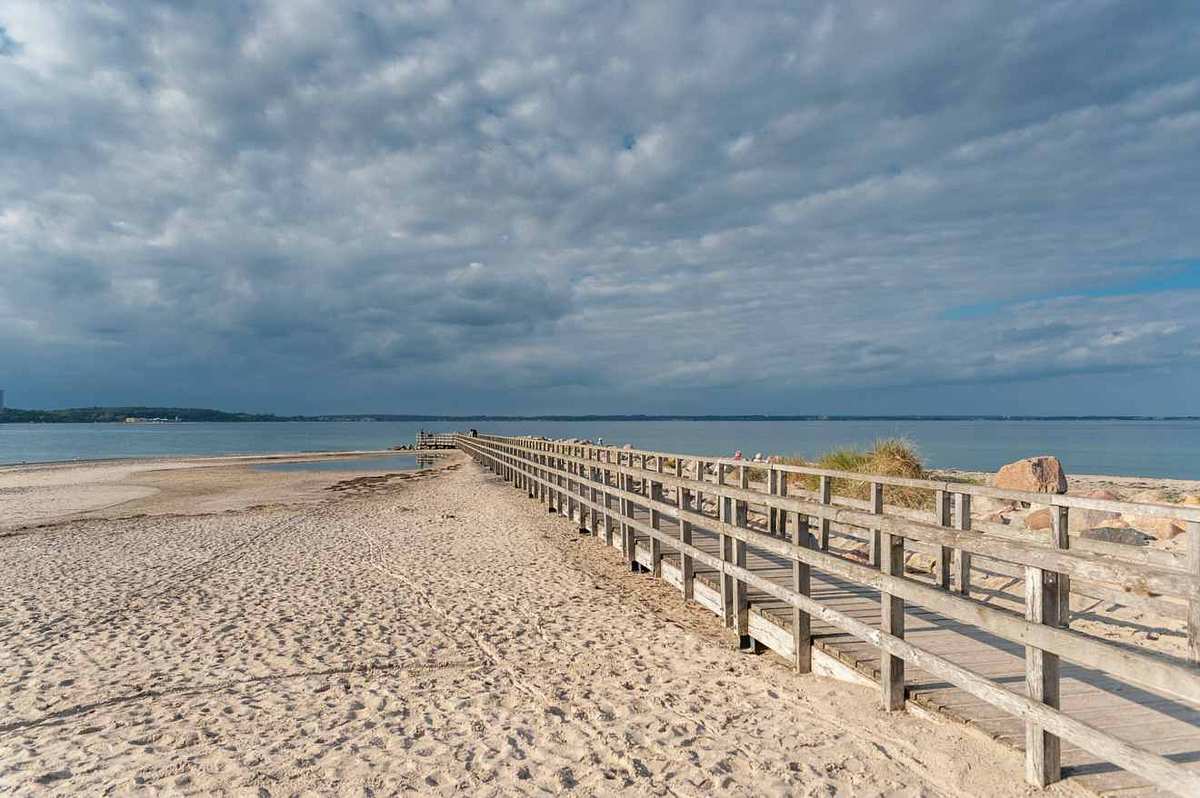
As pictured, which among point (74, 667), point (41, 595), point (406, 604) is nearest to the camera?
point (74, 667)

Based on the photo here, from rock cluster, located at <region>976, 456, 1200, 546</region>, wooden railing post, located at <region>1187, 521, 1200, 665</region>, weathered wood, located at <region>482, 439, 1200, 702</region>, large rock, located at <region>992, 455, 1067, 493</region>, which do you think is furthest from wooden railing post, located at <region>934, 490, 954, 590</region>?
large rock, located at <region>992, 455, 1067, 493</region>

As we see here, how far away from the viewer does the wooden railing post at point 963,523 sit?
20.1 feet

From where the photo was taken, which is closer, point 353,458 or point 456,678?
point 456,678

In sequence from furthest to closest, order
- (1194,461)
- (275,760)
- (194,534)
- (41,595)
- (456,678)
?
1. (1194,461)
2. (194,534)
3. (41,595)
4. (456,678)
5. (275,760)

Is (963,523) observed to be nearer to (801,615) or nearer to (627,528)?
(801,615)

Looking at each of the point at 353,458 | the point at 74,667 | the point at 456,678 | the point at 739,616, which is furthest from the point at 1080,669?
the point at 353,458

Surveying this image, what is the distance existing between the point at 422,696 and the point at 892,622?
3563 mm

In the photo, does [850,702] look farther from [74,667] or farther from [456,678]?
[74,667]

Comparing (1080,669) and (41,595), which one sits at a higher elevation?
(1080,669)

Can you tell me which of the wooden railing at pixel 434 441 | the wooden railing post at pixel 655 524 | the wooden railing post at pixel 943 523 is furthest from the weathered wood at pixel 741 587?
the wooden railing at pixel 434 441

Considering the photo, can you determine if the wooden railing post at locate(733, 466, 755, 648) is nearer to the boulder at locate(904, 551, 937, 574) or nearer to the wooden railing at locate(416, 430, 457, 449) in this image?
the boulder at locate(904, 551, 937, 574)

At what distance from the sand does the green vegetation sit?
231 inches

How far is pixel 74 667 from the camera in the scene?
6.57 metres

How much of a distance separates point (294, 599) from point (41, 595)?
11.7 ft
